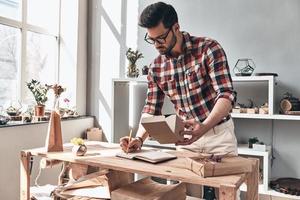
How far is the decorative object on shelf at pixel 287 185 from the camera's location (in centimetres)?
258

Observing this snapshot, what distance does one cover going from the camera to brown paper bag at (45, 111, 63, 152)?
1812mm

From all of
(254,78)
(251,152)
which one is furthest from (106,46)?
(251,152)

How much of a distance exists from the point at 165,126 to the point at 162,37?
0.53 meters

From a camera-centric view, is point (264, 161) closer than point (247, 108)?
Yes

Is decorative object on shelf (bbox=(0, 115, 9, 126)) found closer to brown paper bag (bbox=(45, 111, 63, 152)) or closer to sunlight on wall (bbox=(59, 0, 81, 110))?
brown paper bag (bbox=(45, 111, 63, 152))

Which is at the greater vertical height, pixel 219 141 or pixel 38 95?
pixel 38 95

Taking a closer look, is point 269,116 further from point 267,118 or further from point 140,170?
point 140,170

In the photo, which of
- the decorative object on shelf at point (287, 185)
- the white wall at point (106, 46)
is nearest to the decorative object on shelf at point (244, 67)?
the decorative object on shelf at point (287, 185)

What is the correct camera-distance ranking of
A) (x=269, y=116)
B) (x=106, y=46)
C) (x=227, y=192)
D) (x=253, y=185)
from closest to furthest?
(x=227, y=192) → (x=253, y=185) → (x=269, y=116) → (x=106, y=46)

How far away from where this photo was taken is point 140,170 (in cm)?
136

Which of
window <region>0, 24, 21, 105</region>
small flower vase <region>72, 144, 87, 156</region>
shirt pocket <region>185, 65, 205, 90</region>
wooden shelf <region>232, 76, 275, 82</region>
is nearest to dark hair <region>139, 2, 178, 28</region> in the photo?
shirt pocket <region>185, 65, 205, 90</region>

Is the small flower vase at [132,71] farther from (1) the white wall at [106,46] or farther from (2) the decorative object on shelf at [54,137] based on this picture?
(2) the decorative object on shelf at [54,137]

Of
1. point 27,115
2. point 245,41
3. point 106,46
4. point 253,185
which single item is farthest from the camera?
point 106,46

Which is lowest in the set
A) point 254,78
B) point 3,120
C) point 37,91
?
point 3,120
